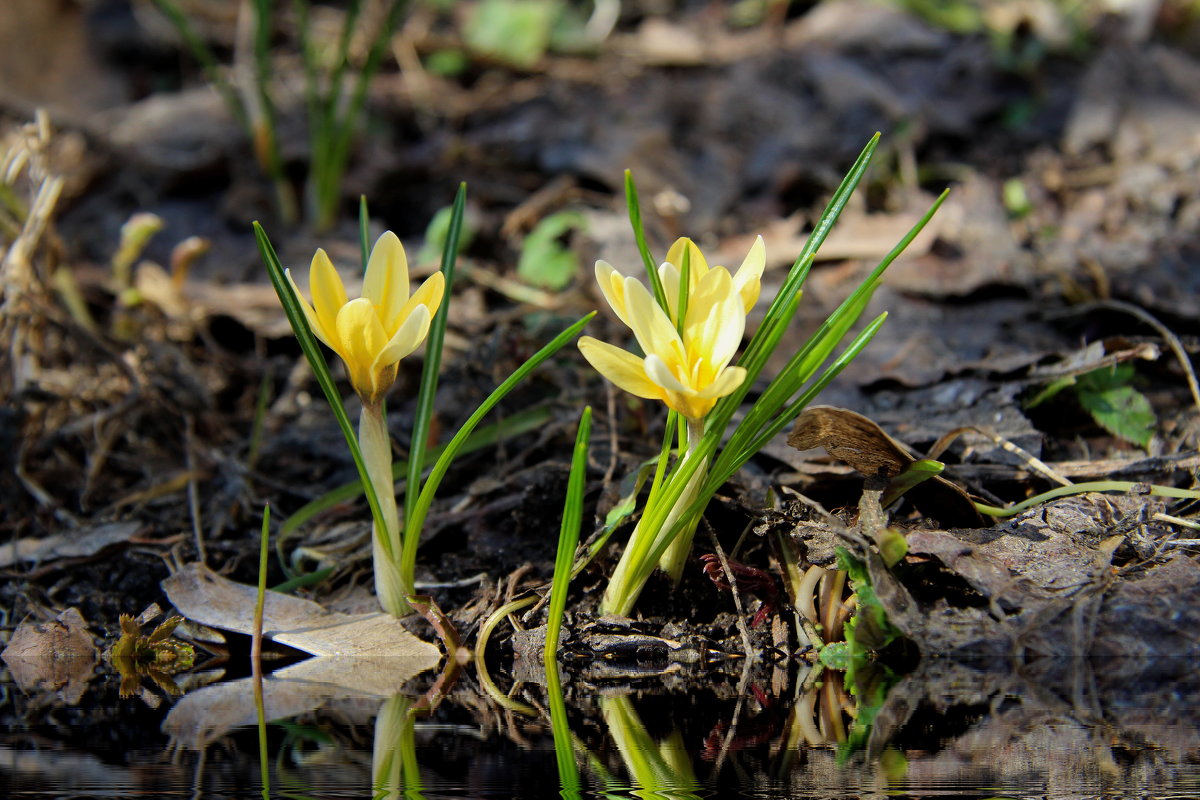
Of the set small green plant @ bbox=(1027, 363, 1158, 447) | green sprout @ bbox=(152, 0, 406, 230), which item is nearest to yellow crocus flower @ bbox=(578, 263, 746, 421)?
small green plant @ bbox=(1027, 363, 1158, 447)

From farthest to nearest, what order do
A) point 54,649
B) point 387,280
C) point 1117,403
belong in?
point 1117,403 < point 54,649 < point 387,280

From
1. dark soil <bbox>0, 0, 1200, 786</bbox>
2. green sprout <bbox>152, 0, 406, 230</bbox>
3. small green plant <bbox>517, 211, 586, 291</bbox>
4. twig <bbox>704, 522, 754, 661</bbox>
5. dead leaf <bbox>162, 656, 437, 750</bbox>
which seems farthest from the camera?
green sprout <bbox>152, 0, 406, 230</bbox>

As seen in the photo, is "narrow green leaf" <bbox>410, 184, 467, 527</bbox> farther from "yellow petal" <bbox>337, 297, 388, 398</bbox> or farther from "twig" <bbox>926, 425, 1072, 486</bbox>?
"twig" <bbox>926, 425, 1072, 486</bbox>

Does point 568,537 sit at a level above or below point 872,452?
below

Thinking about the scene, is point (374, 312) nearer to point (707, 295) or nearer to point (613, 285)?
point (613, 285)

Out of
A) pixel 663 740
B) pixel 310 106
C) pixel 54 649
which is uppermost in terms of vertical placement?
pixel 310 106

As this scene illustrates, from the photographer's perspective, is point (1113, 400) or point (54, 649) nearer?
point (54, 649)

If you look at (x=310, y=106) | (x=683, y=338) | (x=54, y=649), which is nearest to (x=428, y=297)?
(x=683, y=338)

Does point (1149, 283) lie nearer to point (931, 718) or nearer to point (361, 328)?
point (931, 718)

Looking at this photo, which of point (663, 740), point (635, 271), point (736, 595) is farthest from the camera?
point (635, 271)
